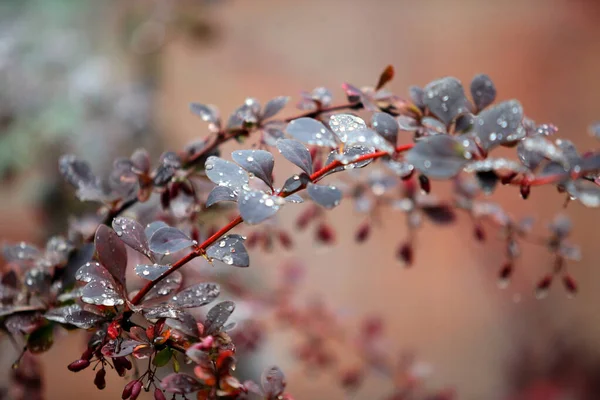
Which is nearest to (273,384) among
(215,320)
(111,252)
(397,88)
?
(215,320)

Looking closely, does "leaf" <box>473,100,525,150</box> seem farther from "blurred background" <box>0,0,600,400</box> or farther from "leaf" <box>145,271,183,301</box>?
"blurred background" <box>0,0,600,400</box>

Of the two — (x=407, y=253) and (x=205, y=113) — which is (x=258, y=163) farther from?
(x=407, y=253)

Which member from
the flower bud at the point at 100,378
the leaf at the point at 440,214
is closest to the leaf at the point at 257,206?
the flower bud at the point at 100,378

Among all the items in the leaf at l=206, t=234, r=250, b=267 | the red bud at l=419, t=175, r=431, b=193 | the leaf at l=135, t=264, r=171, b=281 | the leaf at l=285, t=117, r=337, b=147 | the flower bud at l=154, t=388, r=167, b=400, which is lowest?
the flower bud at l=154, t=388, r=167, b=400

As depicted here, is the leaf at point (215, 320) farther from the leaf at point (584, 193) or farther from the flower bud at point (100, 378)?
the leaf at point (584, 193)

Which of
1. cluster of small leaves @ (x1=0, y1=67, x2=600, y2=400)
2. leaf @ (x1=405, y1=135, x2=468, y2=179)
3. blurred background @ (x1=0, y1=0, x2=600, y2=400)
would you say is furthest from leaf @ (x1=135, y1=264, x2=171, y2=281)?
blurred background @ (x1=0, y1=0, x2=600, y2=400)

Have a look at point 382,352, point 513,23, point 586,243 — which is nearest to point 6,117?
point 382,352
